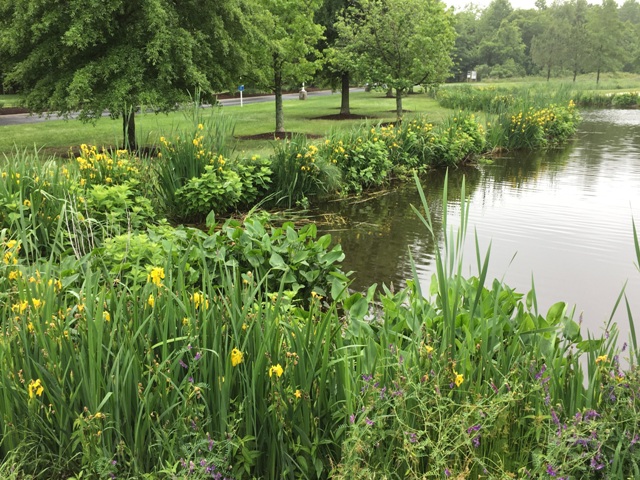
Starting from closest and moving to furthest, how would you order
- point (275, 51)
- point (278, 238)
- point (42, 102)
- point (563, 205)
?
point (278, 238), point (563, 205), point (42, 102), point (275, 51)

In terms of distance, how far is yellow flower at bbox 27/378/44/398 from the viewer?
2320mm

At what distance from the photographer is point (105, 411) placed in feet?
7.90

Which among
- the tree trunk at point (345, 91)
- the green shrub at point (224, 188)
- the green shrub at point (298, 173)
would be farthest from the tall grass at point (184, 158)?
the tree trunk at point (345, 91)

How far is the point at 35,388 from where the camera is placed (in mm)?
2389

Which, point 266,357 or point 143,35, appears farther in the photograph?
point 143,35

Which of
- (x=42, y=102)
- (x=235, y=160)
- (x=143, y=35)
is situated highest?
(x=143, y=35)

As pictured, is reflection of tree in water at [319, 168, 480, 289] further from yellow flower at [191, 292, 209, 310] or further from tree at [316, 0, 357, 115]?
tree at [316, 0, 357, 115]

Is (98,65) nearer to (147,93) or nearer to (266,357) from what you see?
(147,93)

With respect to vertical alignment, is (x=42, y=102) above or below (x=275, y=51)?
below

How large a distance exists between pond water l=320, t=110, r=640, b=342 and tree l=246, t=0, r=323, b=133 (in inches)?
242

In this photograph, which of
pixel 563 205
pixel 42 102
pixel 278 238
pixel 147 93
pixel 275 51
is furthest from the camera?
pixel 275 51

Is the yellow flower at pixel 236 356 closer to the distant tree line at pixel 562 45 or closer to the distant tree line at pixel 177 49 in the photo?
the distant tree line at pixel 177 49

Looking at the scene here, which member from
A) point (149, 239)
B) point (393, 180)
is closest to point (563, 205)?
point (393, 180)

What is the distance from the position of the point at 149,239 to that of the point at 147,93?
22.9ft
